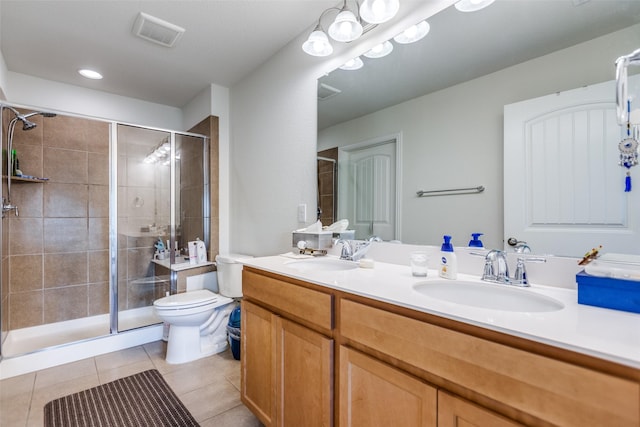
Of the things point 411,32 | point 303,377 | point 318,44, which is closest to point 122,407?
point 303,377

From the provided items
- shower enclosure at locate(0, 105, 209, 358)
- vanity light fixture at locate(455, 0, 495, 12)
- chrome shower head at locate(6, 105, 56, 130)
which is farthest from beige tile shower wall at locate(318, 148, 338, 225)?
chrome shower head at locate(6, 105, 56, 130)

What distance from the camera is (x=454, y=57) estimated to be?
53.1 inches

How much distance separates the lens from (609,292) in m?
0.78

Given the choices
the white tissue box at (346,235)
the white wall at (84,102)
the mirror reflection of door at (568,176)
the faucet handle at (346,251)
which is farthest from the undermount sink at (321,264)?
the white wall at (84,102)

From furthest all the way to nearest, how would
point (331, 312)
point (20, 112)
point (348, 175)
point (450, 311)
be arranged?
point (20, 112), point (348, 175), point (331, 312), point (450, 311)

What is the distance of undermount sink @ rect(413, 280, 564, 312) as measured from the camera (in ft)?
2.97

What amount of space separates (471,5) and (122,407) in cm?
273

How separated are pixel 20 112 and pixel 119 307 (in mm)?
1802

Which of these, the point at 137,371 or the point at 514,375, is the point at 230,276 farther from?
the point at 514,375

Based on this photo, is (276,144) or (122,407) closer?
(122,407)

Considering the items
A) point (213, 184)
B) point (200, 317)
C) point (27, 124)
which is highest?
point (27, 124)

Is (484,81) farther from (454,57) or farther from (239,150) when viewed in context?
(239,150)

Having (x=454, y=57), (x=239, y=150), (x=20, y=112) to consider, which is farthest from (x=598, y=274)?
(x=20, y=112)

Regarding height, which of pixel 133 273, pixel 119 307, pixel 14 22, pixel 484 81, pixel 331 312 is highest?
pixel 14 22
